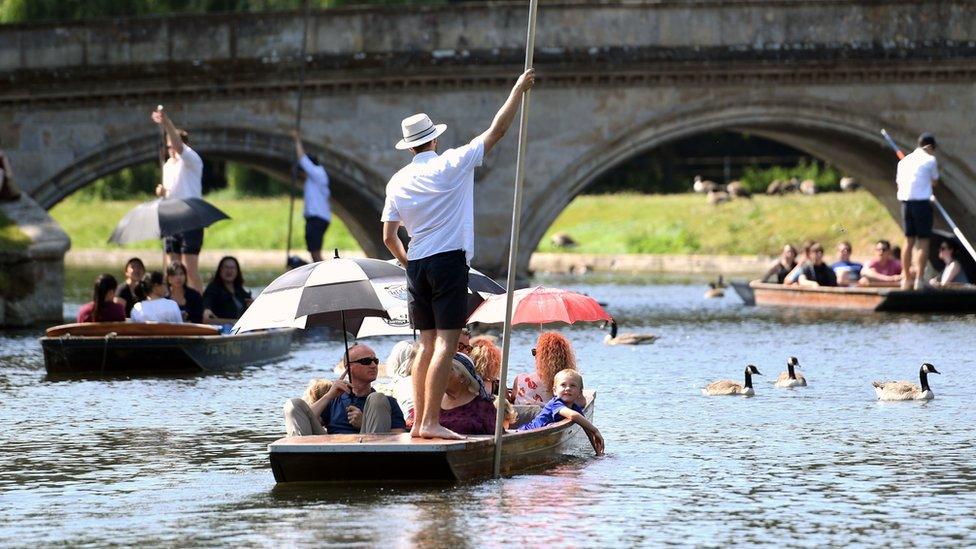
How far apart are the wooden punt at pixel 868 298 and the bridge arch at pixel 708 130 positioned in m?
2.83

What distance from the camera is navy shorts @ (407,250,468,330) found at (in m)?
9.84

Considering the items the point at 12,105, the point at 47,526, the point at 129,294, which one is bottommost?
the point at 47,526

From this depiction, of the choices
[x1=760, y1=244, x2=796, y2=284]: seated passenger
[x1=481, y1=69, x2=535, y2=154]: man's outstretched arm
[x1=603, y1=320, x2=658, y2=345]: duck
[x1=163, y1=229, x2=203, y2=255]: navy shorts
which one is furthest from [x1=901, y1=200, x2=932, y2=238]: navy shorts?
[x1=481, y1=69, x2=535, y2=154]: man's outstretched arm

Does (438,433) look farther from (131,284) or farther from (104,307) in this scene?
(131,284)

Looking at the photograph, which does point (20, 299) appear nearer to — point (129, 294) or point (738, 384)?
point (129, 294)

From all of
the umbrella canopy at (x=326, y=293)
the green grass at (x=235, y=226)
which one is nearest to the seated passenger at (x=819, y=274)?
the umbrella canopy at (x=326, y=293)

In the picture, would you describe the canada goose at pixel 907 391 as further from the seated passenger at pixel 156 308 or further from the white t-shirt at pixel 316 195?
the white t-shirt at pixel 316 195

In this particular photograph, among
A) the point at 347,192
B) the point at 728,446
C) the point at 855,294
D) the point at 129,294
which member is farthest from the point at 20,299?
the point at 728,446

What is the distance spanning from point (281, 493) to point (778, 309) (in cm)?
1609

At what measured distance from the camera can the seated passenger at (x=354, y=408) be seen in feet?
33.4

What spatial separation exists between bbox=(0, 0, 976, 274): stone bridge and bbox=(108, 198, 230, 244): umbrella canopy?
8.09 metres

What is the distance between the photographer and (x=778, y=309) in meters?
25.4

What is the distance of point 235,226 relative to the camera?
46969mm

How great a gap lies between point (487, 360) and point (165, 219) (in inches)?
287
